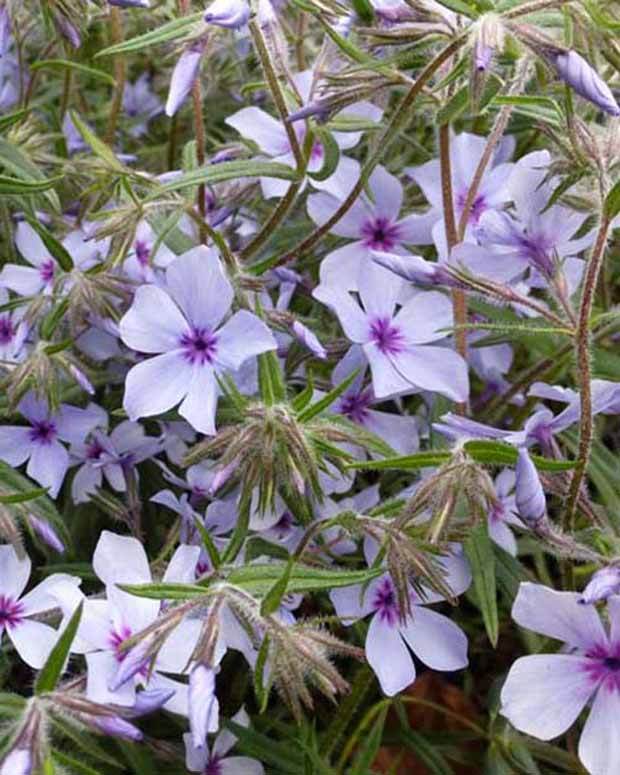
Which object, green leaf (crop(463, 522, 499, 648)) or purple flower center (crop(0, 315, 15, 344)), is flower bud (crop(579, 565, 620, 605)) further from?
purple flower center (crop(0, 315, 15, 344))

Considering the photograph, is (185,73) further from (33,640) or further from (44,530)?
(33,640)

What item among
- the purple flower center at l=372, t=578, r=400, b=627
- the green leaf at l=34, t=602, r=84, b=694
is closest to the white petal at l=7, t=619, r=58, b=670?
the green leaf at l=34, t=602, r=84, b=694

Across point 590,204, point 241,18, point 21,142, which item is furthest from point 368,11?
point 21,142

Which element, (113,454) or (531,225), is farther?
(113,454)

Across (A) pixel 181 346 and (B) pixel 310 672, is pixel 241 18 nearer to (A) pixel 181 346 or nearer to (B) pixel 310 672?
(A) pixel 181 346

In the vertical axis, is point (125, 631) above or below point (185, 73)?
below

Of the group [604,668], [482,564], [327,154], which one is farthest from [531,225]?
[604,668]

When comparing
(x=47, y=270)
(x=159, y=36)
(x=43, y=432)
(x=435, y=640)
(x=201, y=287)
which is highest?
(x=159, y=36)

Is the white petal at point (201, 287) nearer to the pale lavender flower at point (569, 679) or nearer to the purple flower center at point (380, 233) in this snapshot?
the purple flower center at point (380, 233)
